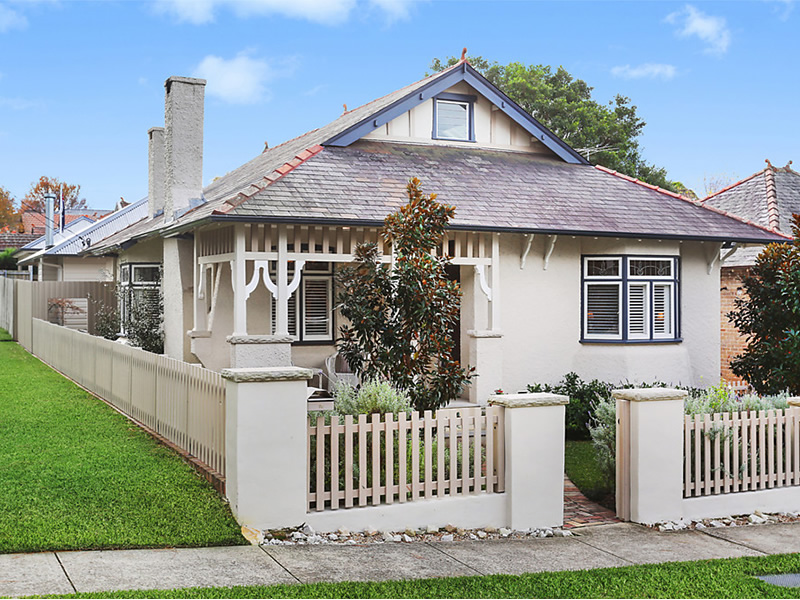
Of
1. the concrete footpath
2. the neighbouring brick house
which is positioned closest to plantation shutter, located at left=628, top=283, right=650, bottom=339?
the neighbouring brick house

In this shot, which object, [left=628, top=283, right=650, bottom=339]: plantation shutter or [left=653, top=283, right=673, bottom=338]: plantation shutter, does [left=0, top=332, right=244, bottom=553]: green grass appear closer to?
[left=628, top=283, right=650, bottom=339]: plantation shutter

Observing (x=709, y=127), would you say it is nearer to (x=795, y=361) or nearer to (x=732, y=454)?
(x=795, y=361)

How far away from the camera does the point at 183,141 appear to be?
1705 cm

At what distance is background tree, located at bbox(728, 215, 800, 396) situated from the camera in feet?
39.4

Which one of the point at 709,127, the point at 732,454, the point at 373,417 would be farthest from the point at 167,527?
the point at 709,127

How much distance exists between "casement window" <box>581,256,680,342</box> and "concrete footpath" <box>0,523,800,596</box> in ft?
24.4

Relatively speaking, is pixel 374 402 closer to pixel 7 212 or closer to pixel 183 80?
pixel 183 80

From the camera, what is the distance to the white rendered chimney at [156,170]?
19.8m

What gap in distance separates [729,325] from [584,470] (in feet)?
32.2

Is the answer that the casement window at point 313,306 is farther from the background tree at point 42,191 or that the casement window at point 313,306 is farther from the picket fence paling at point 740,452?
the background tree at point 42,191

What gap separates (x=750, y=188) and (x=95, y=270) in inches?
918

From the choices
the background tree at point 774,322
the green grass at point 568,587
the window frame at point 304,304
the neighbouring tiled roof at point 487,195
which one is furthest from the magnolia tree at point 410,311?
the window frame at point 304,304

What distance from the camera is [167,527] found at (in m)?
7.34

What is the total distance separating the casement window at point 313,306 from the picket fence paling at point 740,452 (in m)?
Result: 7.85
